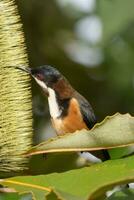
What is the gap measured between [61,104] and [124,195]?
82 cm

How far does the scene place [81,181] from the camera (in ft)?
4.49

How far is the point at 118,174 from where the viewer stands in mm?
1375

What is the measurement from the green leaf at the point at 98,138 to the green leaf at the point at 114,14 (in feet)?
2.42

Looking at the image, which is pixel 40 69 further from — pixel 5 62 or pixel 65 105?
pixel 5 62

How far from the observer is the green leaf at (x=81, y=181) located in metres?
1.26

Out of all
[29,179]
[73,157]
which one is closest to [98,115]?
[73,157]

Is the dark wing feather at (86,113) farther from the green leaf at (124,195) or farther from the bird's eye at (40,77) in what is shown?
the green leaf at (124,195)

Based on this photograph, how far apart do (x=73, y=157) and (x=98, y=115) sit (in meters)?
1.35

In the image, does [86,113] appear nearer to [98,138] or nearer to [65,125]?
[65,125]

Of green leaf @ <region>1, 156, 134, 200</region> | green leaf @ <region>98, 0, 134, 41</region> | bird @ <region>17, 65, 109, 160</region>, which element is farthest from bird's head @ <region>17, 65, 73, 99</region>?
green leaf @ <region>1, 156, 134, 200</region>

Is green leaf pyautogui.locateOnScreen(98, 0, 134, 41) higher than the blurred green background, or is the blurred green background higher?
green leaf pyautogui.locateOnScreen(98, 0, 134, 41)

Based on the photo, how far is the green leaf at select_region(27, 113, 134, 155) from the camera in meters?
1.40

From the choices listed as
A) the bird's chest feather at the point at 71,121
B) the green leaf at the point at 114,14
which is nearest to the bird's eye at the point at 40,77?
the bird's chest feather at the point at 71,121

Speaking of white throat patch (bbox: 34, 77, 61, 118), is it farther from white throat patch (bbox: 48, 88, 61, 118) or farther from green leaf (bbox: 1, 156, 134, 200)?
green leaf (bbox: 1, 156, 134, 200)
